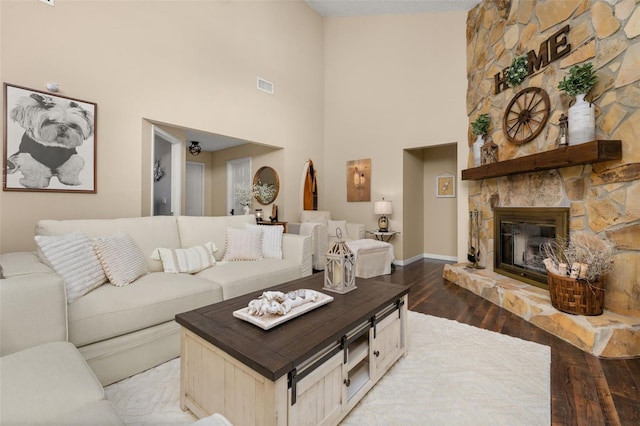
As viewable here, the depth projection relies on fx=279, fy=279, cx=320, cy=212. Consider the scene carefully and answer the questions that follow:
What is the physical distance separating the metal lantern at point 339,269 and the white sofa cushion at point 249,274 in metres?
0.81

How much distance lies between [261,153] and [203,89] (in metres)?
1.85

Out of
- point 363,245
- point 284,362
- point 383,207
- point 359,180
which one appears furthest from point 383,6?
point 284,362

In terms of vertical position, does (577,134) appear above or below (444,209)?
above

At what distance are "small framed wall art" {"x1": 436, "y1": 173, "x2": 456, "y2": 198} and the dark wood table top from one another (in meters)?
4.38

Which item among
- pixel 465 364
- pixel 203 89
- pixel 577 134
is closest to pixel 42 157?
pixel 203 89

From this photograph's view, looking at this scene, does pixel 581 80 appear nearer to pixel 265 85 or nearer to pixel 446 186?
pixel 446 186

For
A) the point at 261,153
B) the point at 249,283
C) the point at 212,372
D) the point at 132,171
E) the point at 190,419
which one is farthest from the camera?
the point at 261,153

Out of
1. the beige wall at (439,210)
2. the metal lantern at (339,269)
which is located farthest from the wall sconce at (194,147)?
the metal lantern at (339,269)

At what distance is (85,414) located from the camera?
0.81 metres

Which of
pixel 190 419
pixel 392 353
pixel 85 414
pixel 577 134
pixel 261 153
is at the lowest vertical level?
pixel 190 419

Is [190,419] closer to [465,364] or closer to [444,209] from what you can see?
[465,364]

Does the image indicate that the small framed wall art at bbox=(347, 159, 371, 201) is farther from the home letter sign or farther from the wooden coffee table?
the wooden coffee table

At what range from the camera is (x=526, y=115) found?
3250 millimetres

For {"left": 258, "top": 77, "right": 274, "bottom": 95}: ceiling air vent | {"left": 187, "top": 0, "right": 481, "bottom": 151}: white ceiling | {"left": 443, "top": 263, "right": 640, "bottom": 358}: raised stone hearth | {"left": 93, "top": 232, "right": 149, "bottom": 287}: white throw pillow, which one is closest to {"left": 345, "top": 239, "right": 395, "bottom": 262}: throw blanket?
{"left": 443, "top": 263, "right": 640, "bottom": 358}: raised stone hearth
